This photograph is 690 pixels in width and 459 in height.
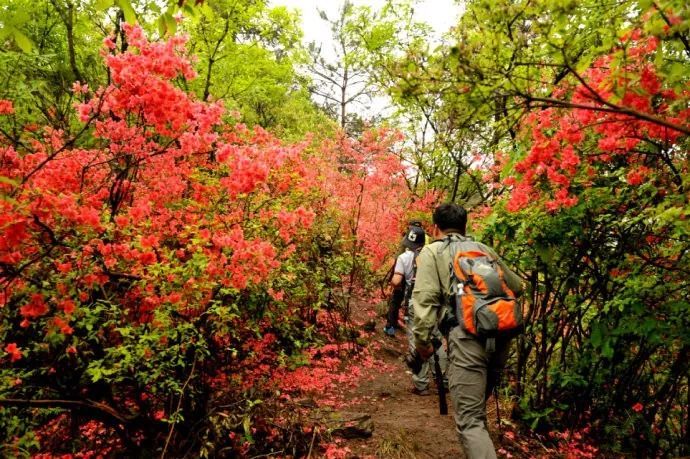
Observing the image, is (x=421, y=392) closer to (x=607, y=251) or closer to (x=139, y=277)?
(x=607, y=251)

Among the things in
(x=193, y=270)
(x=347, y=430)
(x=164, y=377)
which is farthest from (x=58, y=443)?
(x=347, y=430)

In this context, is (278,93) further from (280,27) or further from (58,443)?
(58,443)

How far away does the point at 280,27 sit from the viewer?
11320 mm

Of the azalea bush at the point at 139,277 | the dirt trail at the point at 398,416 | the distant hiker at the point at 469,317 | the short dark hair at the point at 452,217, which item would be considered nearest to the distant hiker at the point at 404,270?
the dirt trail at the point at 398,416

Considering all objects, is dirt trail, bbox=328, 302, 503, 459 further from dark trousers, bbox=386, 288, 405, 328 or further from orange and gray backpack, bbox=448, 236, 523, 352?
orange and gray backpack, bbox=448, 236, 523, 352

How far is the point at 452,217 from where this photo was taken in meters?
3.06

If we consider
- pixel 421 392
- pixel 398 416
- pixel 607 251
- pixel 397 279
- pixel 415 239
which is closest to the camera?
pixel 607 251

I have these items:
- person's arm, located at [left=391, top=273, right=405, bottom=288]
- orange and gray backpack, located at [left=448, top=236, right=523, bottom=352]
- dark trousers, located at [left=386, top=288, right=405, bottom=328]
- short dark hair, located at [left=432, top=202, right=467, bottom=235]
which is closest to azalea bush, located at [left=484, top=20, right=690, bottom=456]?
short dark hair, located at [left=432, top=202, right=467, bottom=235]

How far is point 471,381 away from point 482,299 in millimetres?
554

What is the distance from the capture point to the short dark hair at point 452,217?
121 inches

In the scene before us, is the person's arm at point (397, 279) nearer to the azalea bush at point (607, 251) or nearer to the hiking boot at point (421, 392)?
the hiking boot at point (421, 392)

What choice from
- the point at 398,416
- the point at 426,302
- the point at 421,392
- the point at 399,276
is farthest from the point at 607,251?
the point at 399,276

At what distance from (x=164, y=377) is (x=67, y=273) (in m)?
1.18

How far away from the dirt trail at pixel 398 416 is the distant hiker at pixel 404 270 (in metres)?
0.70
